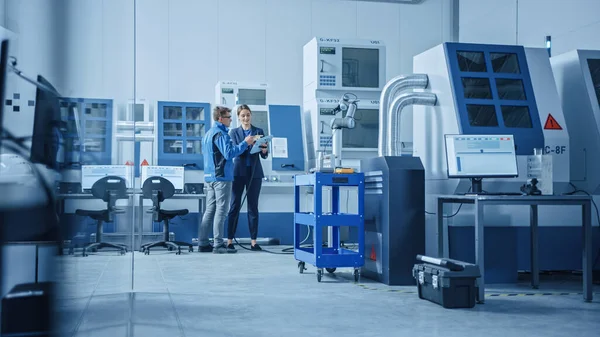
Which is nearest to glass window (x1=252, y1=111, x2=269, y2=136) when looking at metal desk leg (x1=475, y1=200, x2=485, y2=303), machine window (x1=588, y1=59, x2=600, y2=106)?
machine window (x1=588, y1=59, x2=600, y2=106)

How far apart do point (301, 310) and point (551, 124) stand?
8.80 ft

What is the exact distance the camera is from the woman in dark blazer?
6.68 meters

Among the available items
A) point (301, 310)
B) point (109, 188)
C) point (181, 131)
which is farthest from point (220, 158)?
point (109, 188)

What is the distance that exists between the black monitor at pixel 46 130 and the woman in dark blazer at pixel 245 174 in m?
5.77

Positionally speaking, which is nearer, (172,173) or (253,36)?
(172,173)

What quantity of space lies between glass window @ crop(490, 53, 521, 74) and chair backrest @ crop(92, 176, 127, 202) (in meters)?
3.93

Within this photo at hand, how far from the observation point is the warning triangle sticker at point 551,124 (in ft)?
16.0

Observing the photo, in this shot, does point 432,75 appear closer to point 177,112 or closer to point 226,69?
point 177,112

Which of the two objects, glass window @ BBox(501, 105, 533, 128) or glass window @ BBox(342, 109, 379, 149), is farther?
glass window @ BBox(342, 109, 379, 149)

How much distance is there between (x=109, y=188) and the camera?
4.91 ft

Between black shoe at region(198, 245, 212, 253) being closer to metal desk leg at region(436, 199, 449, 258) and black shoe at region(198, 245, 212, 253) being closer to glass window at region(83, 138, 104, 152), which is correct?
metal desk leg at region(436, 199, 449, 258)

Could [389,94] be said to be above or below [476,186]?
above

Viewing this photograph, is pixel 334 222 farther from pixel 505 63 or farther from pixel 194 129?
pixel 194 129

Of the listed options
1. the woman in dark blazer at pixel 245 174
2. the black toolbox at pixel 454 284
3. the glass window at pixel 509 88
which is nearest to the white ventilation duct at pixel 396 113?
the glass window at pixel 509 88
